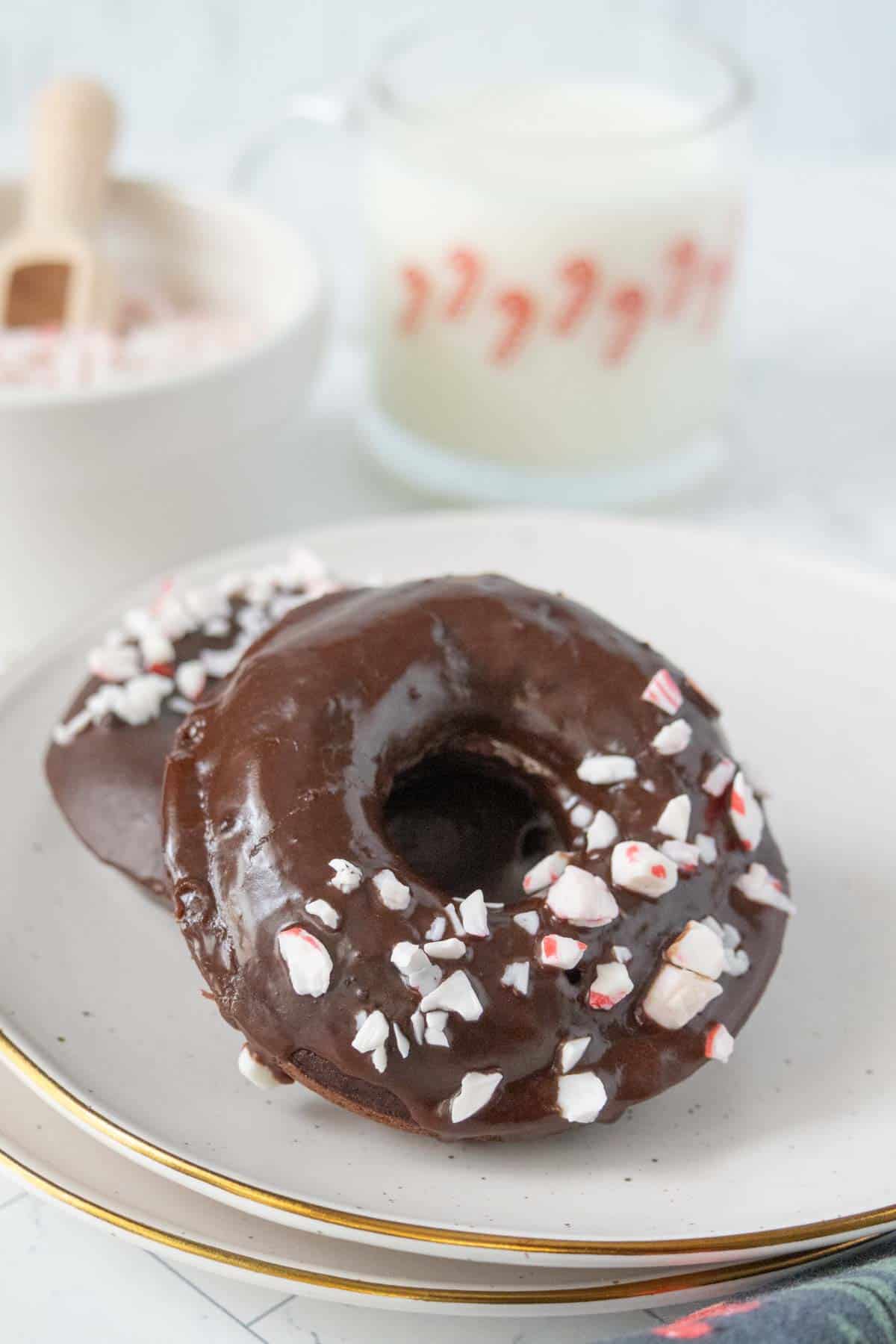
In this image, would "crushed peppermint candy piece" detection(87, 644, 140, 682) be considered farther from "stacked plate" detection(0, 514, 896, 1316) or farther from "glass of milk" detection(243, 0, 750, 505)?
"glass of milk" detection(243, 0, 750, 505)

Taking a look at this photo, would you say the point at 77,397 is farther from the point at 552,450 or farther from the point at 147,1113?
the point at 147,1113

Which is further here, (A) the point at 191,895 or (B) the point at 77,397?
(B) the point at 77,397

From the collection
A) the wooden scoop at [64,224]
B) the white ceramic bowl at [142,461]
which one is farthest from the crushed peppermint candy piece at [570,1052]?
the wooden scoop at [64,224]

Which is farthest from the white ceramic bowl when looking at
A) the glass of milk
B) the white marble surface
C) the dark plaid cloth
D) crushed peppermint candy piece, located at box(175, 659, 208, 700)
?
the dark plaid cloth

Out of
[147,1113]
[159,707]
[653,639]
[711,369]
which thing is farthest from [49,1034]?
[711,369]

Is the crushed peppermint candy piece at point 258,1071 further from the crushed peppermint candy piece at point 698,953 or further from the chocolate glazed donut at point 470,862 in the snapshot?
the crushed peppermint candy piece at point 698,953

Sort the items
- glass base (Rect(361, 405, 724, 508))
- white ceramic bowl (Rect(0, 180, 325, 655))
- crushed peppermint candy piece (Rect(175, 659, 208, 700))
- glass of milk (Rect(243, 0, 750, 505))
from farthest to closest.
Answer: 1. glass base (Rect(361, 405, 724, 508))
2. glass of milk (Rect(243, 0, 750, 505))
3. white ceramic bowl (Rect(0, 180, 325, 655))
4. crushed peppermint candy piece (Rect(175, 659, 208, 700))
